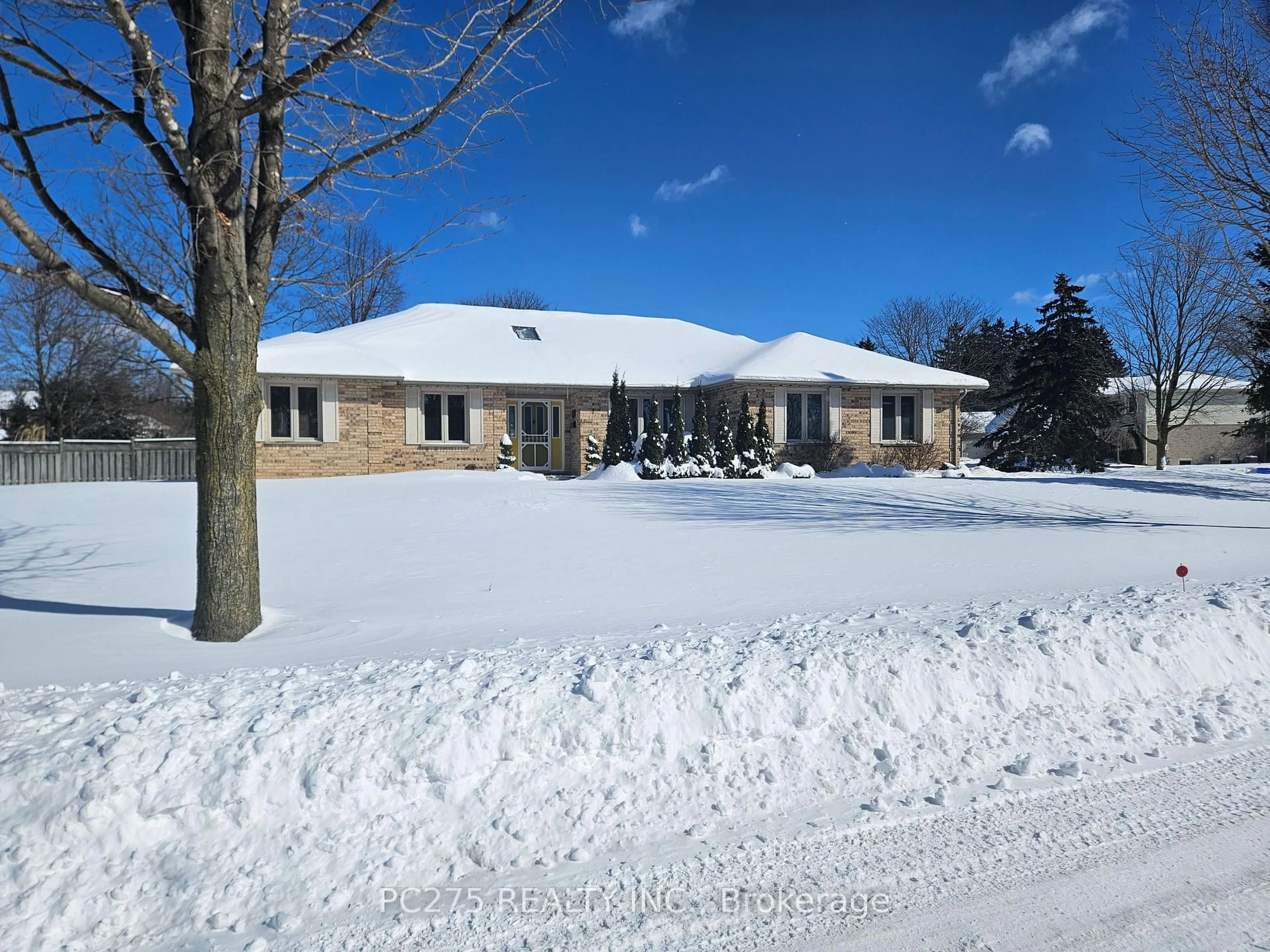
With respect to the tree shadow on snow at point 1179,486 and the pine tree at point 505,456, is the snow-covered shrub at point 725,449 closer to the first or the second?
the pine tree at point 505,456

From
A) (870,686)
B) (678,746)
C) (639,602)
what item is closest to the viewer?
(678,746)

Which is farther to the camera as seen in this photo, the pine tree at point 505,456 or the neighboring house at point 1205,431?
the neighboring house at point 1205,431

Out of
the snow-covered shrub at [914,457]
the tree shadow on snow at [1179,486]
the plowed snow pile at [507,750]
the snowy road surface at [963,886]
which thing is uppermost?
the snow-covered shrub at [914,457]

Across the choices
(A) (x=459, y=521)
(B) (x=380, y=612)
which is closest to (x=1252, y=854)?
(B) (x=380, y=612)

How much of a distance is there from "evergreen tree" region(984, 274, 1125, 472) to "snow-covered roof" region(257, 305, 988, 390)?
21.8 feet

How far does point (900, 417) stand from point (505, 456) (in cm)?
1240

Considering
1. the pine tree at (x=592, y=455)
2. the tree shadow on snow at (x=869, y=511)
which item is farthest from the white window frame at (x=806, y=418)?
the tree shadow on snow at (x=869, y=511)

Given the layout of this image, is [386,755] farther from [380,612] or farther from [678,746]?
[380,612]

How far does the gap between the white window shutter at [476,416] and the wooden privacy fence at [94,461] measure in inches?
274

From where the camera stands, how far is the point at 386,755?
3629mm

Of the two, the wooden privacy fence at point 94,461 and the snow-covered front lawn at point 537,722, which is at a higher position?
the wooden privacy fence at point 94,461

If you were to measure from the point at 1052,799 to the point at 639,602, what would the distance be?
3.71 m

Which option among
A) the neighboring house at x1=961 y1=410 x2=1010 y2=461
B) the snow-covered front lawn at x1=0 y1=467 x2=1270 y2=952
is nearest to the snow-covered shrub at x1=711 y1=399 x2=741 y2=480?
the snow-covered front lawn at x1=0 y1=467 x2=1270 y2=952

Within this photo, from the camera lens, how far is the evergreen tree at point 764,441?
21.3 metres
